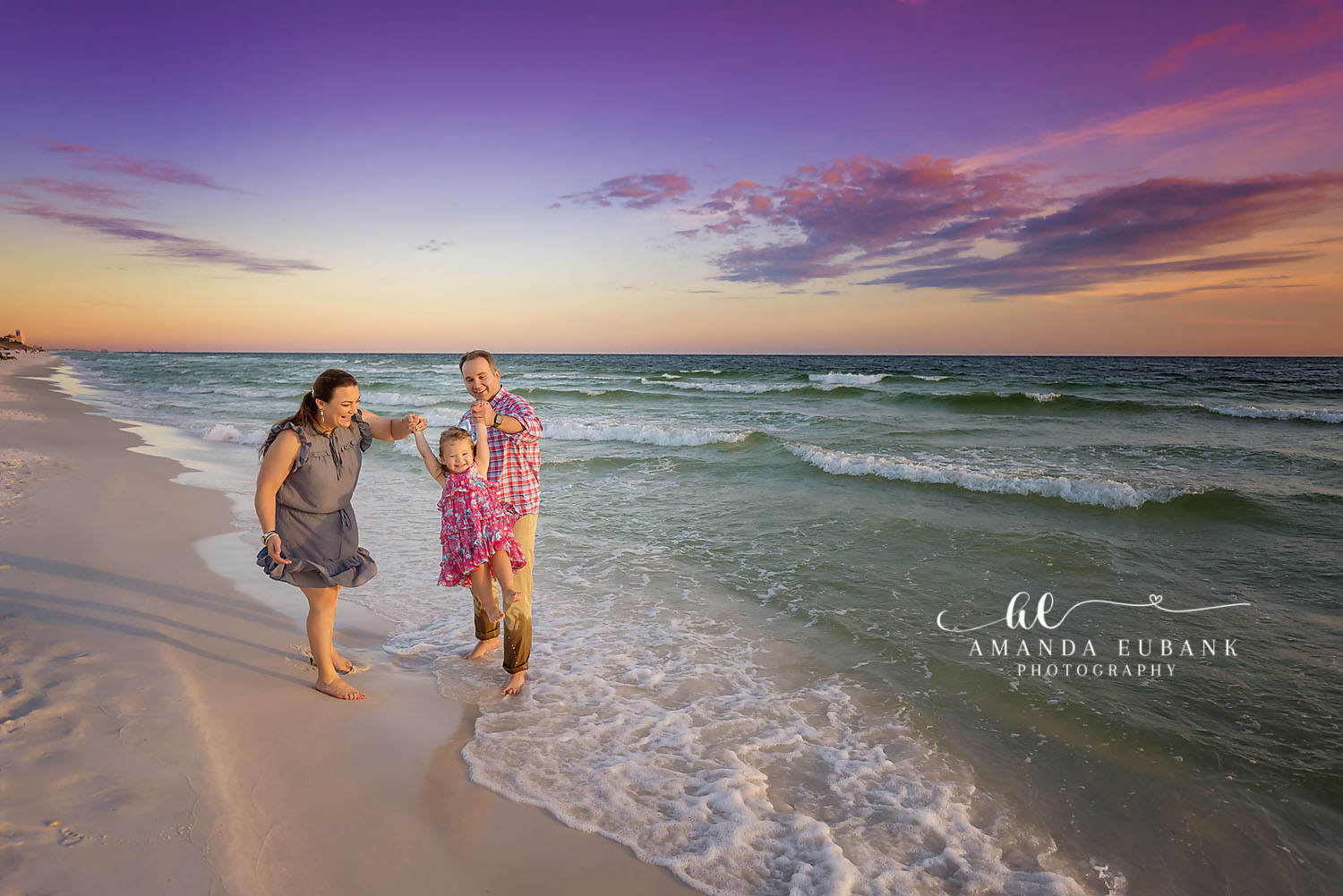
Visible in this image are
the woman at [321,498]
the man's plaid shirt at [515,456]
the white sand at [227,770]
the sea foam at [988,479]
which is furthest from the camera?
the sea foam at [988,479]

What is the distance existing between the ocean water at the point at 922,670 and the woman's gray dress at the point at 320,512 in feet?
4.22

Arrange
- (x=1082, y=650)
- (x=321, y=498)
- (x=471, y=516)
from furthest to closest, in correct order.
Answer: (x=1082, y=650) < (x=471, y=516) < (x=321, y=498)

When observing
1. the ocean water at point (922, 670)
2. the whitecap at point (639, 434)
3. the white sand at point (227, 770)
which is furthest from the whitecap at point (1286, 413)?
the white sand at point (227, 770)

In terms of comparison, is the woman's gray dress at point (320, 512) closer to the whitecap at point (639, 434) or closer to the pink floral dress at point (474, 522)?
the pink floral dress at point (474, 522)

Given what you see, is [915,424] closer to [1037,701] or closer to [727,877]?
[1037,701]

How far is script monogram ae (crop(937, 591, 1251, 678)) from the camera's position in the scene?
509 centimetres

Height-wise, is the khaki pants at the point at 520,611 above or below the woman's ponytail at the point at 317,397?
below

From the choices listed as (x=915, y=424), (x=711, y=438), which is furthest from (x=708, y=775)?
(x=915, y=424)

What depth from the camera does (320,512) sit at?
3869 millimetres

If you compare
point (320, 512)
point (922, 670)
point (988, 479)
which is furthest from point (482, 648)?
point (988, 479)

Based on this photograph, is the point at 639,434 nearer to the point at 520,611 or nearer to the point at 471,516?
the point at 520,611

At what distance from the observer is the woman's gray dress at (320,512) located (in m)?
3.72

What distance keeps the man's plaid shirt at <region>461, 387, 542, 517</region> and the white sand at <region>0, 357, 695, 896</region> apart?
140 centimetres

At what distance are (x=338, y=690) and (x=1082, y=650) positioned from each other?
564 centimetres
